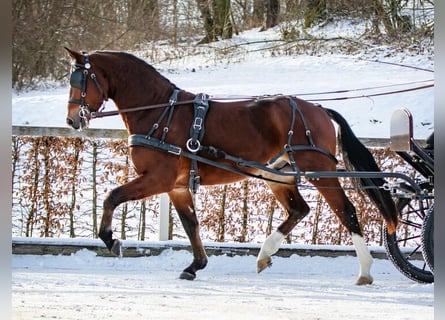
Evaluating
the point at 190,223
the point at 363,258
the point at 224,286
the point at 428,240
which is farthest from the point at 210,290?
the point at 428,240

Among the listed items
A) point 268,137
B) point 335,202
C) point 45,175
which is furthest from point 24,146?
point 335,202

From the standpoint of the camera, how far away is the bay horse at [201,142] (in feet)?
17.7

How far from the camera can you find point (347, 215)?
5.80 m

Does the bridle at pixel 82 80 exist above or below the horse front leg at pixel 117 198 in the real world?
above

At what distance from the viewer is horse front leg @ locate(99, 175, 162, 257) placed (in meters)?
5.21

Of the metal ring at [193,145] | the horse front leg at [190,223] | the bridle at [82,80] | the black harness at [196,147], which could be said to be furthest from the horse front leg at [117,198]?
the bridle at [82,80]

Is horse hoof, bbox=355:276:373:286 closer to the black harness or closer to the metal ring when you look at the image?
the black harness

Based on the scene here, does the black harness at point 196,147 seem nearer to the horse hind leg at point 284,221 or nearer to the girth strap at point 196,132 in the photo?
the girth strap at point 196,132

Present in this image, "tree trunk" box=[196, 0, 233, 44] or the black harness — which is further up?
"tree trunk" box=[196, 0, 233, 44]

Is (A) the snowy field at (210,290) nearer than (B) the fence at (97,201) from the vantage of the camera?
Yes

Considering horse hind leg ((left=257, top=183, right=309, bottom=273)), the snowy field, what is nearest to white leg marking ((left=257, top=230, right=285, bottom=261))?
horse hind leg ((left=257, top=183, right=309, bottom=273))

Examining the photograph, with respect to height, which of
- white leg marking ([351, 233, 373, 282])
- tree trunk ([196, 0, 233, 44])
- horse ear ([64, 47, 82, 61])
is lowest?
white leg marking ([351, 233, 373, 282])

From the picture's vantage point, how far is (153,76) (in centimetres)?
569

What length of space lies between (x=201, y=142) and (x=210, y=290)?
1.11m
